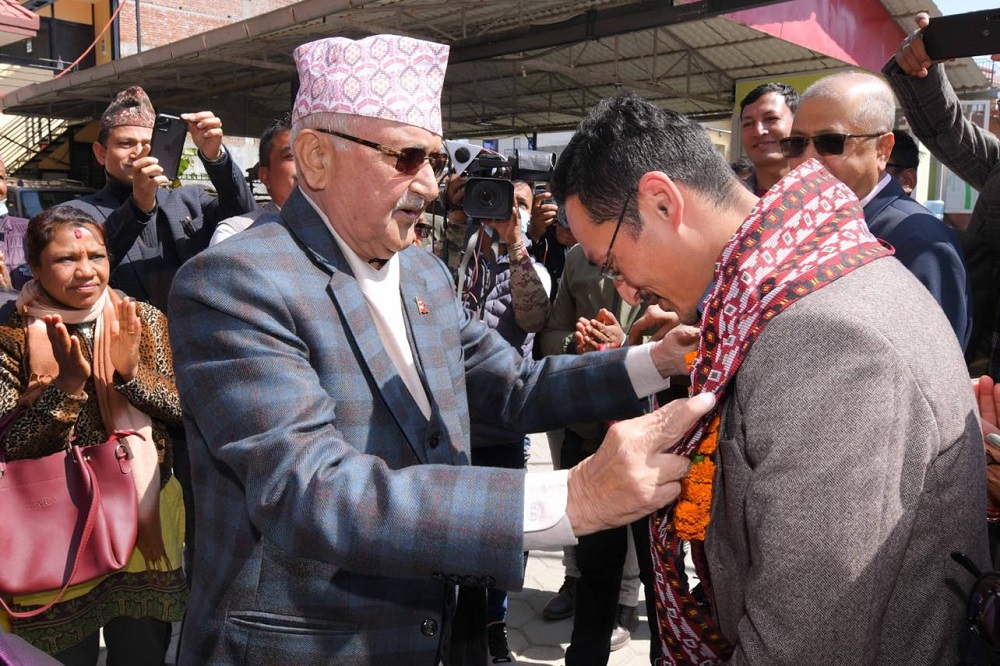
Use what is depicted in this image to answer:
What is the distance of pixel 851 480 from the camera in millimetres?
1128

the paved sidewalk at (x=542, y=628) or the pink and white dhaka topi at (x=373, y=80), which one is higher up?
the pink and white dhaka topi at (x=373, y=80)

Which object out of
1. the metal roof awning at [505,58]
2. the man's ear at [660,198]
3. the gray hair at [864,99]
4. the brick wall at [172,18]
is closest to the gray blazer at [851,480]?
the man's ear at [660,198]

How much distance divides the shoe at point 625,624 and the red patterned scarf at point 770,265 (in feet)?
7.69

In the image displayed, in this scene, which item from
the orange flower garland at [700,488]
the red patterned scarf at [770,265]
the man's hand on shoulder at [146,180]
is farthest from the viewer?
the man's hand on shoulder at [146,180]

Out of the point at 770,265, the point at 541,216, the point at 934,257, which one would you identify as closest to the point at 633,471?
the point at 770,265

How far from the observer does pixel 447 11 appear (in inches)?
434

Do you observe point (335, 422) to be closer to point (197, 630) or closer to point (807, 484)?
point (197, 630)

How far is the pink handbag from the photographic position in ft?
8.48

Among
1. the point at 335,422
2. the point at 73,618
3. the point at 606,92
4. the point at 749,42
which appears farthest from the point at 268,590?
the point at 606,92

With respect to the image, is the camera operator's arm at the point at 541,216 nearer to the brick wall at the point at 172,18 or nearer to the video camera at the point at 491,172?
the video camera at the point at 491,172

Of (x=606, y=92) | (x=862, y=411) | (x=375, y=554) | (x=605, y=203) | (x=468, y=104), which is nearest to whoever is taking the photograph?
(x=862, y=411)

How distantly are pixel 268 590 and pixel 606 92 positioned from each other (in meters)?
16.3

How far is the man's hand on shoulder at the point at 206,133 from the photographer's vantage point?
343 centimetres

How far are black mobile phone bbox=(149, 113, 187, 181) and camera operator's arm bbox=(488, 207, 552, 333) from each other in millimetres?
1424
